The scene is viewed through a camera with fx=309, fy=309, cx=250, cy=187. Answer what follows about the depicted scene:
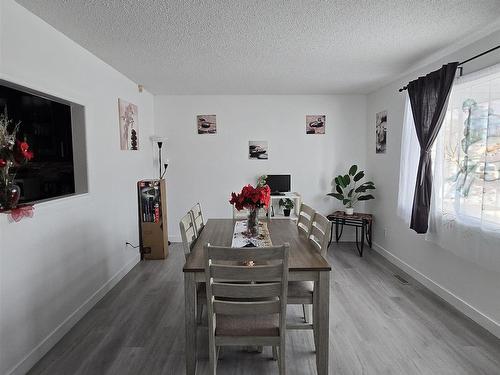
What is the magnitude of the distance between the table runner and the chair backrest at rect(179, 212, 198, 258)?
0.33 metres

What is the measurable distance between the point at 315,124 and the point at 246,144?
3.86 feet

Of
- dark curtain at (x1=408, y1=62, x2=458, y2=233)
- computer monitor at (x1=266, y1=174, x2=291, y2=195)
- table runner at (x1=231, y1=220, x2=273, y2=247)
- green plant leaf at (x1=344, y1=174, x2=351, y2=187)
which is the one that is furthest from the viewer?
computer monitor at (x1=266, y1=174, x2=291, y2=195)

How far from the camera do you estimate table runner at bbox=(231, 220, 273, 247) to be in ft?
7.66

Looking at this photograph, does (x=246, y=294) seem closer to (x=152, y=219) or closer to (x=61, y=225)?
(x=61, y=225)

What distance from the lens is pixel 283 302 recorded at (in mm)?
1682

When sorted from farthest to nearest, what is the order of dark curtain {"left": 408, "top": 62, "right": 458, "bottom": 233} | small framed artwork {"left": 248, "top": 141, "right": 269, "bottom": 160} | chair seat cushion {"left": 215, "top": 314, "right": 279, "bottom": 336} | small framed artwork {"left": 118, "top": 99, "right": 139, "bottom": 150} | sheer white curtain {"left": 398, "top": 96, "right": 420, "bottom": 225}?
small framed artwork {"left": 248, "top": 141, "right": 269, "bottom": 160}, small framed artwork {"left": 118, "top": 99, "right": 139, "bottom": 150}, sheer white curtain {"left": 398, "top": 96, "right": 420, "bottom": 225}, dark curtain {"left": 408, "top": 62, "right": 458, "bottom": 233}, chair seat cushion {"left": 215, "top": 314, "right": 279, "bottom": 336}

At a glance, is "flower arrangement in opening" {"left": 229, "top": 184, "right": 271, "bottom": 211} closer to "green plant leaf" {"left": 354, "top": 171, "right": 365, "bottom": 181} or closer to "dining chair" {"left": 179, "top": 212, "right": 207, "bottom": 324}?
"dining chair" {"left": 179, "top": 212, "right": 207, "bottom": 324}

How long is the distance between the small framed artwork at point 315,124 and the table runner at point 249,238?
263 centimetres

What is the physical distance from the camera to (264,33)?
250cm

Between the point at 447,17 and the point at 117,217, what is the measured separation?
11.9ft

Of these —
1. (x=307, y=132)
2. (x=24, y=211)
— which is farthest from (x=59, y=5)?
(x=307, y=132)

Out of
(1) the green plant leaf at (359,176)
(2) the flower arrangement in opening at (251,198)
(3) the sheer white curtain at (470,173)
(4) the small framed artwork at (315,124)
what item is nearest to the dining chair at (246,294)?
(2) the flower arrangement in opening at (251,198)

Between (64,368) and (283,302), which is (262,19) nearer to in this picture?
(283,302)

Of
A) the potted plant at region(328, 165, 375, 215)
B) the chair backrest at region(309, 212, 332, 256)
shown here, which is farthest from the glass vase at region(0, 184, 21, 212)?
the potted plant at region(328, 165, 375, 215)
